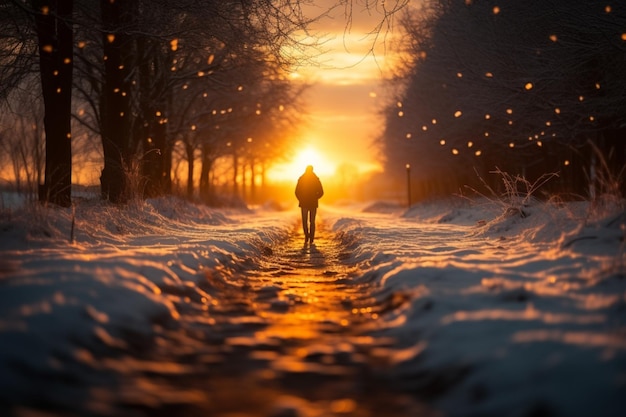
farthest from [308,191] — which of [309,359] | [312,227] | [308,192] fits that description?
[309,359]

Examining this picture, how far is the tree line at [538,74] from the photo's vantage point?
14.4 metres

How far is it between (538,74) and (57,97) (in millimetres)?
11884

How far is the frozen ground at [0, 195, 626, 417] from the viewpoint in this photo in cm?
372

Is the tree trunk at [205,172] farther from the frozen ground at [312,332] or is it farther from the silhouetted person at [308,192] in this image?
the frozen ground at [312,332]

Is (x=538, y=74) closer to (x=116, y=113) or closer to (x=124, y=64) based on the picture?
(x=124, y=64)

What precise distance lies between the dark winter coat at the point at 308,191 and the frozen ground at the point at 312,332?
23.2ft

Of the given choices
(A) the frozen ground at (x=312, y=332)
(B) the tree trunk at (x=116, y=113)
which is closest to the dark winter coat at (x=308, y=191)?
(B) the tree trunk at (x=116, y=113)

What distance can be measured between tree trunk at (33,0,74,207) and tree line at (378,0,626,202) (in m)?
9.53

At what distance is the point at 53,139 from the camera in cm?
1362

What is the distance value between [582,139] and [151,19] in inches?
617

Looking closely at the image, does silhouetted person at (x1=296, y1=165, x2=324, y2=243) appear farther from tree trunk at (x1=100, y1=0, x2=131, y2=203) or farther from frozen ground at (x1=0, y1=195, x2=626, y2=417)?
frozen ground at (x1=0, y1=195, x2=626, y2=417)

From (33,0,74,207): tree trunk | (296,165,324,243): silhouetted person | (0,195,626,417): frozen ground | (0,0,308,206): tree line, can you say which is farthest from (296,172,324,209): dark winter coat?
(0,195,626,417): frozen ground

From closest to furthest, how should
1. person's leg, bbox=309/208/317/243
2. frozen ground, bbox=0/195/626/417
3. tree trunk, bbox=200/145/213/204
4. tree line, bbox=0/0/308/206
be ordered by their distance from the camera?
frozen ground, bbox=0/195/626/417 → tree line, bbox=0/0/308/206 → person's leg, bbox=309/208/317/243 → tree trunk, bbox=200/145/213/204

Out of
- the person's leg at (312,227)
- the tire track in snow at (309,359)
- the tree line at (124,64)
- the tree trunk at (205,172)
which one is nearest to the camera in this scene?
the tire track in snow at (309,359)
